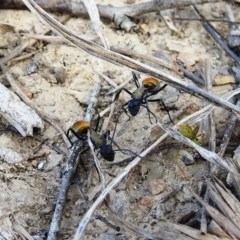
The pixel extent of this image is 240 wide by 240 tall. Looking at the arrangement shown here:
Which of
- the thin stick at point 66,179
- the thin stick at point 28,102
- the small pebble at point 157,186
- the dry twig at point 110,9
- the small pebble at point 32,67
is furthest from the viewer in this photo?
the dry twig at point 110,9

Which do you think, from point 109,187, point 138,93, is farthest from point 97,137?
point 109,187

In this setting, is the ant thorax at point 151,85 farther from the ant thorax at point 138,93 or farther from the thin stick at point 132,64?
the thin stick at point 132,64

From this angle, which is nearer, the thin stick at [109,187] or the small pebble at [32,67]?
the thin stick at [109,187]

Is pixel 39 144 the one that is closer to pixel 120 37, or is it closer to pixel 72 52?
pixel 72 52

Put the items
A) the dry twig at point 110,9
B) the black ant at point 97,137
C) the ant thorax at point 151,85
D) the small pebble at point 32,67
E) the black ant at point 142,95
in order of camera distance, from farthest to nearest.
Result: the dry twig at point 110,9 < the small pebble at point 32,67 < the ant thorax at point 151,85 < the black ant at point 142,95 < the black ant at point 97,137

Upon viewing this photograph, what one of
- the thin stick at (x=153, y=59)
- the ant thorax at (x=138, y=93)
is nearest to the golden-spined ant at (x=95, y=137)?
the ant thorax at (x=138, y=93)

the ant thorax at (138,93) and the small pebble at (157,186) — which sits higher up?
the ant thorax at (138,93)

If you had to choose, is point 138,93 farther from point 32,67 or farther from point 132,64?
point 32,67
